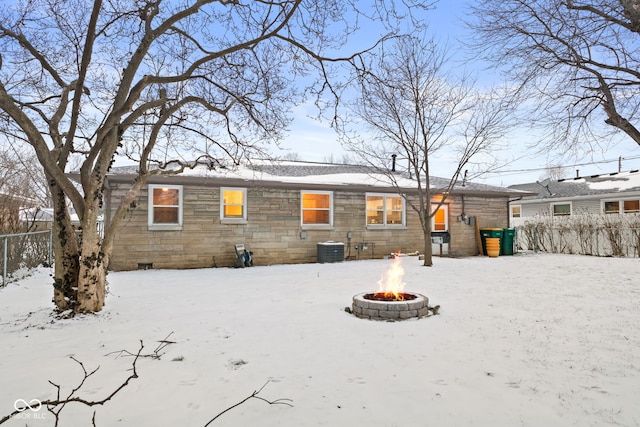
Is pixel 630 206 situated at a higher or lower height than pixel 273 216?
higher

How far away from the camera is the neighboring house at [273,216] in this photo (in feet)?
37.7

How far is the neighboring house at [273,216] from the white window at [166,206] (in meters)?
0.03

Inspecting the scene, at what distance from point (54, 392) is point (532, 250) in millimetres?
20204

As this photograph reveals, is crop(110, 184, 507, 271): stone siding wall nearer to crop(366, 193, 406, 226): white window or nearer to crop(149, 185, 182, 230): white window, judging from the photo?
crop(149, 185, 182, 230): white window

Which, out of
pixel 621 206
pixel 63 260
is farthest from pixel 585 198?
pixel 63 260

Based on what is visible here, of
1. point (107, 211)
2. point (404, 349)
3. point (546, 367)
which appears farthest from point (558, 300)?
point (107, 211)

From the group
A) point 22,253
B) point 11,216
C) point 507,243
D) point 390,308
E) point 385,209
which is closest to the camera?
point 390,308

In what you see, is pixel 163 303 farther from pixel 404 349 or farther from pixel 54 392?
pixel 404 349

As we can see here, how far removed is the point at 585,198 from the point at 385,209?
15.5 meters

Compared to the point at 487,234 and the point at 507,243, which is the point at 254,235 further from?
the point at 507,243

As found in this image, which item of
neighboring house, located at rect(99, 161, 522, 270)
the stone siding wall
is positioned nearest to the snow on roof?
neighboring house, located at rect(99, 161, 522, 270)

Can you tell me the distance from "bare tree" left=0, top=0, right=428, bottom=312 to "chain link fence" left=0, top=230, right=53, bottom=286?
10.9 ft

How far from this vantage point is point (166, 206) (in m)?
11.8

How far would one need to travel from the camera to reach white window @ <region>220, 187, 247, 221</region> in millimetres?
12437
